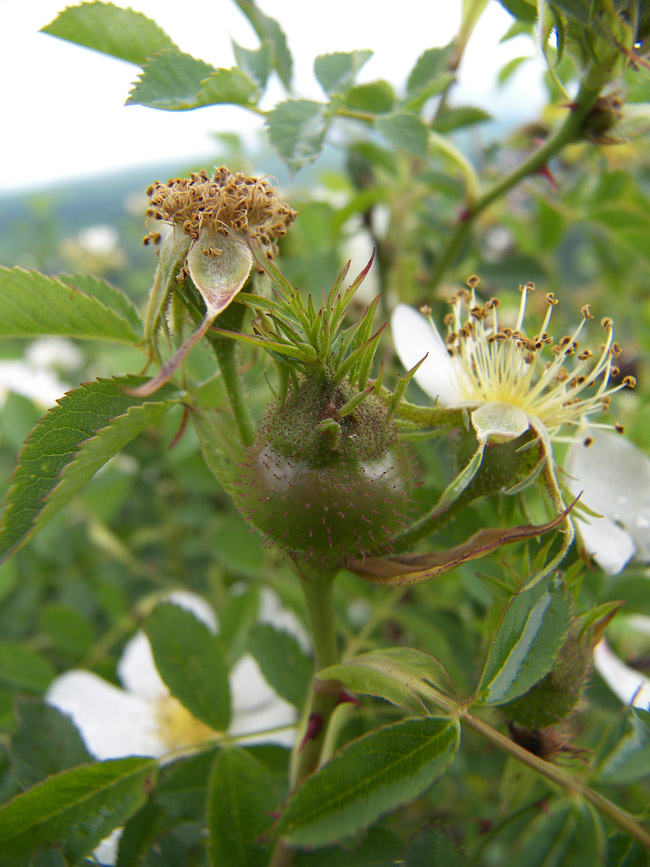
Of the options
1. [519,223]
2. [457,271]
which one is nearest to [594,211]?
[457,271]

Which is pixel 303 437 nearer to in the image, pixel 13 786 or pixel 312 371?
pixel 312 371

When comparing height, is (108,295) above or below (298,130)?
below

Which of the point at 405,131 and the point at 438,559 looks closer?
the point at 438,559

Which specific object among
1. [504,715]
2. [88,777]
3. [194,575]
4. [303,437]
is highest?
[303,437]

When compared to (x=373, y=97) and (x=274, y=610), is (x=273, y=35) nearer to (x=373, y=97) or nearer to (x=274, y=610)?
(x=373, y=97)

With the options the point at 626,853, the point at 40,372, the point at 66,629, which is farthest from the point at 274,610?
the point at 40,372

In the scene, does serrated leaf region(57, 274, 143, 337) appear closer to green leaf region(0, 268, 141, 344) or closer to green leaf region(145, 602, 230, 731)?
green leaf region(0, 268, 141, 344)

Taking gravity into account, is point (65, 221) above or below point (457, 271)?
below
